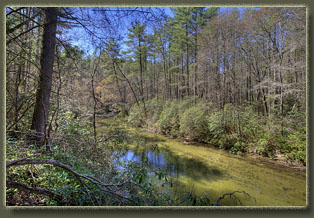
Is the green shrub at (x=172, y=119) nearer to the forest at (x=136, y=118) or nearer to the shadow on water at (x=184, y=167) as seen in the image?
the forest at (x=136, y=118)

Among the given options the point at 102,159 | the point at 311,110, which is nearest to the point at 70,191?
the point at 102,159

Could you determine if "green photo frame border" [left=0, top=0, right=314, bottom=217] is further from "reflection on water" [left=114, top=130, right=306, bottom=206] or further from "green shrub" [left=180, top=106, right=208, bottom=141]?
"green shrub" [left=180, top=106, right=208, bottom=141]

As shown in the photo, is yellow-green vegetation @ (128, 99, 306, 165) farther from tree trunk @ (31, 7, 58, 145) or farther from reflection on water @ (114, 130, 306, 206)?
tree trunk @ (31, 7, 58, 145)

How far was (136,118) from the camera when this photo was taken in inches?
82.9

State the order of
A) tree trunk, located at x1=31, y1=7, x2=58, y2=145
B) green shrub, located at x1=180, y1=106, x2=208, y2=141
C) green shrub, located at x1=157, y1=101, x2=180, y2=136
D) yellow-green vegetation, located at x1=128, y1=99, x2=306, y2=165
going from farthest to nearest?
green shrub, located at x1=180, y1=106, x2=208, y2=141
green shrub, located at x1=157, y1=101, x2=180, y2=136
yellow-green vegetation, located at x1=128, y1=99, x2=306, y2=165
tree trunk, located at x1=31, y1=7, x2=58, y2=145

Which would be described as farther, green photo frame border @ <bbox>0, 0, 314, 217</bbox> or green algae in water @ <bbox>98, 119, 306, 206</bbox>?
green algae in water @ <bbox>98, 119, 306, 206</bbox>

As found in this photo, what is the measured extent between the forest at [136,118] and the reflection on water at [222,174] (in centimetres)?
3

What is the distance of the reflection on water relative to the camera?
2.78 metres

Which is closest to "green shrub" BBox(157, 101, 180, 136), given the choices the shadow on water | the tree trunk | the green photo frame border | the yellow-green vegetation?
the yellow-green vegetation

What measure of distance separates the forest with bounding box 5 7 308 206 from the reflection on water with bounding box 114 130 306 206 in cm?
3

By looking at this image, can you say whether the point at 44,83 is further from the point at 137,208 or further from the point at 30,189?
the point at 137,208

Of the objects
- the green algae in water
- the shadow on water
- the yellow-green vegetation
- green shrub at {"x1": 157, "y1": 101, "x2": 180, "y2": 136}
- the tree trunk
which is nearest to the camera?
the tree trunk

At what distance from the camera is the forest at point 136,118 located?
149cm

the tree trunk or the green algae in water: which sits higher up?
the tree trunk
